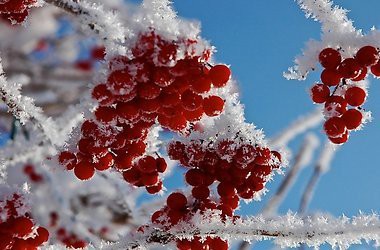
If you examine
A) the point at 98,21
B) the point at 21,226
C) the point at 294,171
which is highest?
the point at 294,171

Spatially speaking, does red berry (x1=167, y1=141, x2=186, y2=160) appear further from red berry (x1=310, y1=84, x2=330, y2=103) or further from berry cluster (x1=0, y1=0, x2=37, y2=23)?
berry cluster (x1=0, y1=0, x2=37, y2=23)

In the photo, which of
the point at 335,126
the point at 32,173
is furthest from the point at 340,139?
the point at 32,173

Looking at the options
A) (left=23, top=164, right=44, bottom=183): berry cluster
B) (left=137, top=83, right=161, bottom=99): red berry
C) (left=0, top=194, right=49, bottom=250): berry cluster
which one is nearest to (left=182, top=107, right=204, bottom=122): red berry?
(left=137, top=83, right=161, bottom=99): red berry

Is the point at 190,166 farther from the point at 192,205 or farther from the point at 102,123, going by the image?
the point at 102,123

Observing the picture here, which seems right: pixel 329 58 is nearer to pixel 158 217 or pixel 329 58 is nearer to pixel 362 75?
pixel 362 75

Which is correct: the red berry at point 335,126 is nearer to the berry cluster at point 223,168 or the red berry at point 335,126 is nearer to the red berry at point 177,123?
the berry cluster at point 223,168

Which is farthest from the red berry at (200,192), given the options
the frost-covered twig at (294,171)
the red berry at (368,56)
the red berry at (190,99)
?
the frost-covered twig at (294,171)

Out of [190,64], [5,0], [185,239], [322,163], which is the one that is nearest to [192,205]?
[185,239]
